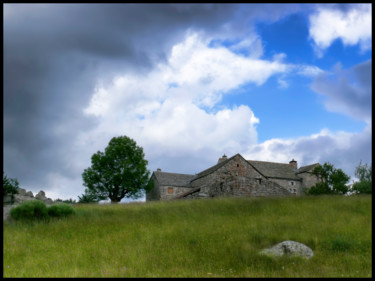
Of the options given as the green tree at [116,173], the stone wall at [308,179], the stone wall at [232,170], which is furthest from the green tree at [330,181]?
the green tree at [116,173]

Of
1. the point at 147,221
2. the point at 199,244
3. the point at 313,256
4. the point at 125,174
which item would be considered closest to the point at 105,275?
the point at 199,244

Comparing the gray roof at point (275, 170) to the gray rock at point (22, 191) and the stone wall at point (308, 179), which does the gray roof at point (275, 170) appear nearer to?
the stone wall at point (308, 179)

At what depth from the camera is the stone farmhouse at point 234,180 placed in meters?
25.9

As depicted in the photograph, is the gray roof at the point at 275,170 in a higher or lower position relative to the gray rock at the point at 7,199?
higher

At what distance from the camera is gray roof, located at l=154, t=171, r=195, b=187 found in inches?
2089

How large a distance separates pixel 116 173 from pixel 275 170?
99.3ft

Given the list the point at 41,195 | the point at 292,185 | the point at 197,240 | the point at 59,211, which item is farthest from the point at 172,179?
the point at 197,240

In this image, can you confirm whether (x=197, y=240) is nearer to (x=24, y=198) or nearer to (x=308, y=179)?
(x=24, y=198)

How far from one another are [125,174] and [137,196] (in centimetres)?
352

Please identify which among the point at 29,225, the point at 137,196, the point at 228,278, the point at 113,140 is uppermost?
the point at 113,140

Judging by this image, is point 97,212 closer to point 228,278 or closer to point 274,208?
point 274,208

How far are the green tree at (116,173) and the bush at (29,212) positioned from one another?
26.3 m

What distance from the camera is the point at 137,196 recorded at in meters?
46.5

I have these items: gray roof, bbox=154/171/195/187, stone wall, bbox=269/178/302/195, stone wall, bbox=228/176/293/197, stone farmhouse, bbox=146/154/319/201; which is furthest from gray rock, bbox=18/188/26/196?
stone wall, bbox=269/178/302/195
